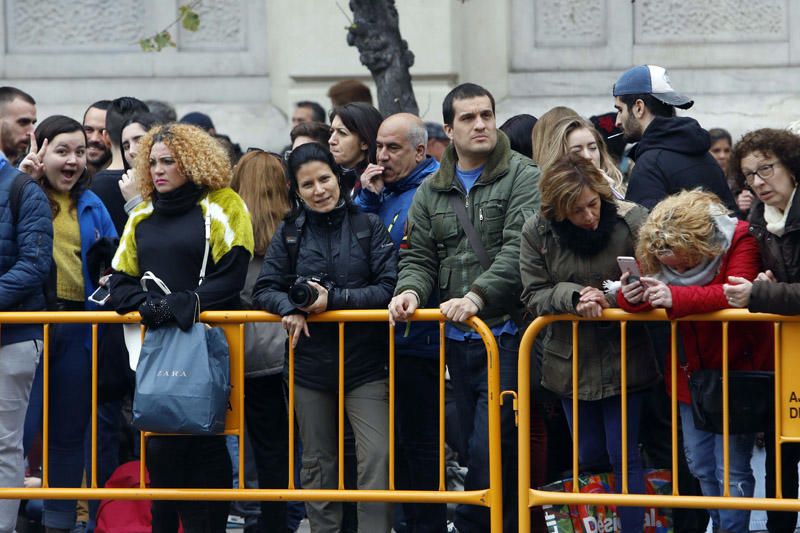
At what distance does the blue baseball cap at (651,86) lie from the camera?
739 cm

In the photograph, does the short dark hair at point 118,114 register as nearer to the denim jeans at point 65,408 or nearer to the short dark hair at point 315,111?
the denim jeans at point 65,408

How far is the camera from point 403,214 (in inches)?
287

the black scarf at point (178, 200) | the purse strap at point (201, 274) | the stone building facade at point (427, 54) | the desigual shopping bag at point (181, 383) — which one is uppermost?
the stone building facade at point (427, 54)

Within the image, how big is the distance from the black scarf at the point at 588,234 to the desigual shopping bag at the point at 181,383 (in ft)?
5.18

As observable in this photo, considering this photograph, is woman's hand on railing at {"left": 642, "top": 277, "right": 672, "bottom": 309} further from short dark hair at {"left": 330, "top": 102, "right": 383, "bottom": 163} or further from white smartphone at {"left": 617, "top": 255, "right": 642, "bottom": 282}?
short dark hair at {"left": 330, "top": 102, "right": 383, "bottom": 163}

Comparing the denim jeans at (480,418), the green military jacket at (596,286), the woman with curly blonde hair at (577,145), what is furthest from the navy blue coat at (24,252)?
the woman with curly blonde hair at (577,145)

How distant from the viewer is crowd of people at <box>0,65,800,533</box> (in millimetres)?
6449

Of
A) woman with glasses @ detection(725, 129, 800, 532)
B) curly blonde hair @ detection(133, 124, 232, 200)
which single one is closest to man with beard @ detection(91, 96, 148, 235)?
curly blonde hair @ detection(133, 124, 232, 200)

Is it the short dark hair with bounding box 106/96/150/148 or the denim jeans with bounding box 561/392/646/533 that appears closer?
the denim jeans with bounding box 561/392/646/533

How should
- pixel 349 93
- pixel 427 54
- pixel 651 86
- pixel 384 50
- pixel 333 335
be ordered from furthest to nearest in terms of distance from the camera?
pixel 427 54 < pixel 349 93 < pixel 384 50 < pixel 651 86 < pixel 333 335

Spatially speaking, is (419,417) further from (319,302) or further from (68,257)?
(68,257)

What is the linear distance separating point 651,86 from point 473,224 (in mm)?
1232

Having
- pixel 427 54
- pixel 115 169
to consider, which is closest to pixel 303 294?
pixel 115 169

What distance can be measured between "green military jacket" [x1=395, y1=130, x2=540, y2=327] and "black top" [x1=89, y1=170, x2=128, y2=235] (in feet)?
6.25
